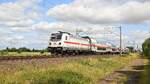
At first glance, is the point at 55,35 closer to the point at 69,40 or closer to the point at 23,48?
the point at 69,40

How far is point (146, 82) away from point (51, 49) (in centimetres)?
4434

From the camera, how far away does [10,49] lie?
101 m

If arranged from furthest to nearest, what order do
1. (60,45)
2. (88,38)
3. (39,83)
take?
(88,38), (60,45), (39,83)

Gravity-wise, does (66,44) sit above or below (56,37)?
below

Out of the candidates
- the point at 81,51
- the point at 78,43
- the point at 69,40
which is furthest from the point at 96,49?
the point at 69,40

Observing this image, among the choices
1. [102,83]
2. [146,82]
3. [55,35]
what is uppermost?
[55,35]

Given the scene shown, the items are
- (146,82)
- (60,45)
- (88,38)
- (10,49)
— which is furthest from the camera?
(10,49)

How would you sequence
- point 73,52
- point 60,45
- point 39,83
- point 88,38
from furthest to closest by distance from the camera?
point 88,38 < point 73,52 < point 60,45 < point 39,83

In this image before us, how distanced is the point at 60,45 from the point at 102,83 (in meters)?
29.4

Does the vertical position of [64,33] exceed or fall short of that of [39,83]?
it exceeds it

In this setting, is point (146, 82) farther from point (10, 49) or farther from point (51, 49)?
point (10, 49)

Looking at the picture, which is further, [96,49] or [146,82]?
[96,49]

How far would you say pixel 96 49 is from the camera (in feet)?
234

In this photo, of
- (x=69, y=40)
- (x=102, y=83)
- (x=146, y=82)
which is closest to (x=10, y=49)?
(x=69, y=40)
